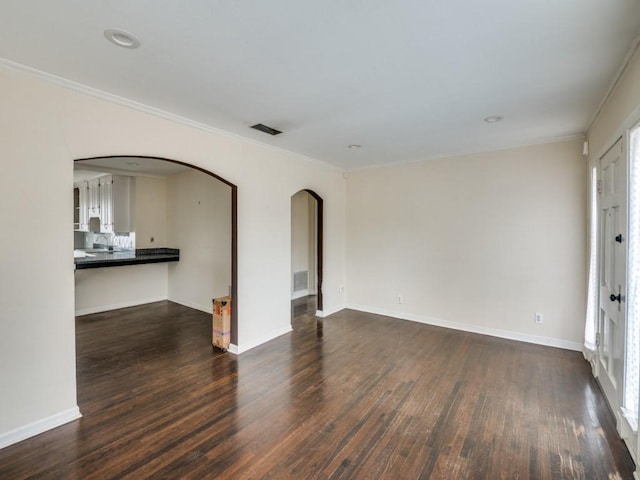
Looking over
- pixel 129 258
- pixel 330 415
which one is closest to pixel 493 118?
pixel 330 415

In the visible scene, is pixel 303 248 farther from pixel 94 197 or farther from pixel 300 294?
pixel 94 197

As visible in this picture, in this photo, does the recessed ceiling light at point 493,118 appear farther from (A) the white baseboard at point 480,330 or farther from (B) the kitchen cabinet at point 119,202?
(B) the kitchen cabinet at point 119,202

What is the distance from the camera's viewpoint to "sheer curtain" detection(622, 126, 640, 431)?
6.72 ft

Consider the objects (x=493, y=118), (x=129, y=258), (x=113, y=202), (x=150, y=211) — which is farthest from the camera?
(x=150, y=211)

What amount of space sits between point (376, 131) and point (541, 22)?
1.89m

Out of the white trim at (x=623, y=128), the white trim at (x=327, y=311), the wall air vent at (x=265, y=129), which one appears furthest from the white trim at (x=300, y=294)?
the white trim at (x=623, y=128)

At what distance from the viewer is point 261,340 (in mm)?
3967

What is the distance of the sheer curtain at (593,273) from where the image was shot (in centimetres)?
310

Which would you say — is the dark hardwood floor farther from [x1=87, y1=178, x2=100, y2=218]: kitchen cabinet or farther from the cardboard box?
[x1=87, y1=178, x2=100, y2=218]: kitchen cabinet

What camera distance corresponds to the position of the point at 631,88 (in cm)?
200

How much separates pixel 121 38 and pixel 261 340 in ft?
10.9

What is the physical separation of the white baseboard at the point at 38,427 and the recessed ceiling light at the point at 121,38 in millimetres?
2612

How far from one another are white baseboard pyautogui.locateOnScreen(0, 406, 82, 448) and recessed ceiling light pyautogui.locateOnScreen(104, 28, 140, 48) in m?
2.61

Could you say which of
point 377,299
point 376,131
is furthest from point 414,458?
point 377,299
